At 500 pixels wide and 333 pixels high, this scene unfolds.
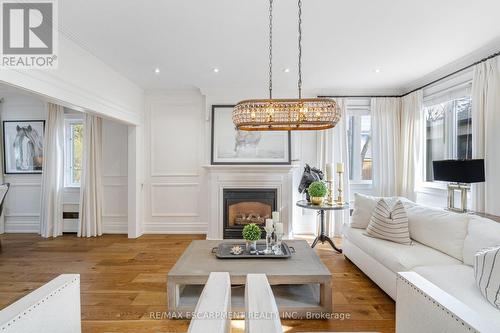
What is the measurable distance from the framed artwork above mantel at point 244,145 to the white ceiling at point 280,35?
0.86 metres

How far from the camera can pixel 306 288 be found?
2.48 m

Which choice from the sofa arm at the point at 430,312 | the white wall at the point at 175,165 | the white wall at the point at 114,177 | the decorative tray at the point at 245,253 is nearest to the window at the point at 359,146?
the decorative tray at the point at 245,253

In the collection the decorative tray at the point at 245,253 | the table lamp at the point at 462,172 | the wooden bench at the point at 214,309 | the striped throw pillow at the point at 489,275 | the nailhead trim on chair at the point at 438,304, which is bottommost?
the decorative tray at the point at 245,253

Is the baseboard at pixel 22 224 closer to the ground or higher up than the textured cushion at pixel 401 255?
closer to the ground

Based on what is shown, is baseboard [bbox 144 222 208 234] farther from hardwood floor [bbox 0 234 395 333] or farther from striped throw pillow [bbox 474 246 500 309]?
striped throw pillow [bbox 474 246 500 309]

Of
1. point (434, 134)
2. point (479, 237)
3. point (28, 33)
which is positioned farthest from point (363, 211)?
point (28, 33)

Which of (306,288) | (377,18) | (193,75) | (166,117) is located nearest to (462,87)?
(377,18)

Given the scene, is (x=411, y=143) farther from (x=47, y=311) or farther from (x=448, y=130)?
(x=47, y=311)

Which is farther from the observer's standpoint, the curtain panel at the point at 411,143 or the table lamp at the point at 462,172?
the curtain panel at the point at 411,143

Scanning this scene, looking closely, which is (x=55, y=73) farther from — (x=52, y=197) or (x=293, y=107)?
(x=52, y=197)

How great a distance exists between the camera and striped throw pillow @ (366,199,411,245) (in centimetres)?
266

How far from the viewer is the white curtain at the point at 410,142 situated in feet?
13.4

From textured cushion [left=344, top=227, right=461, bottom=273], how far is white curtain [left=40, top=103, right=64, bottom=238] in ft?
16.3

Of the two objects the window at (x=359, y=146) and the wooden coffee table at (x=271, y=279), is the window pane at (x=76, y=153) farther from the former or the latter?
the window at (x=359, y=146)
